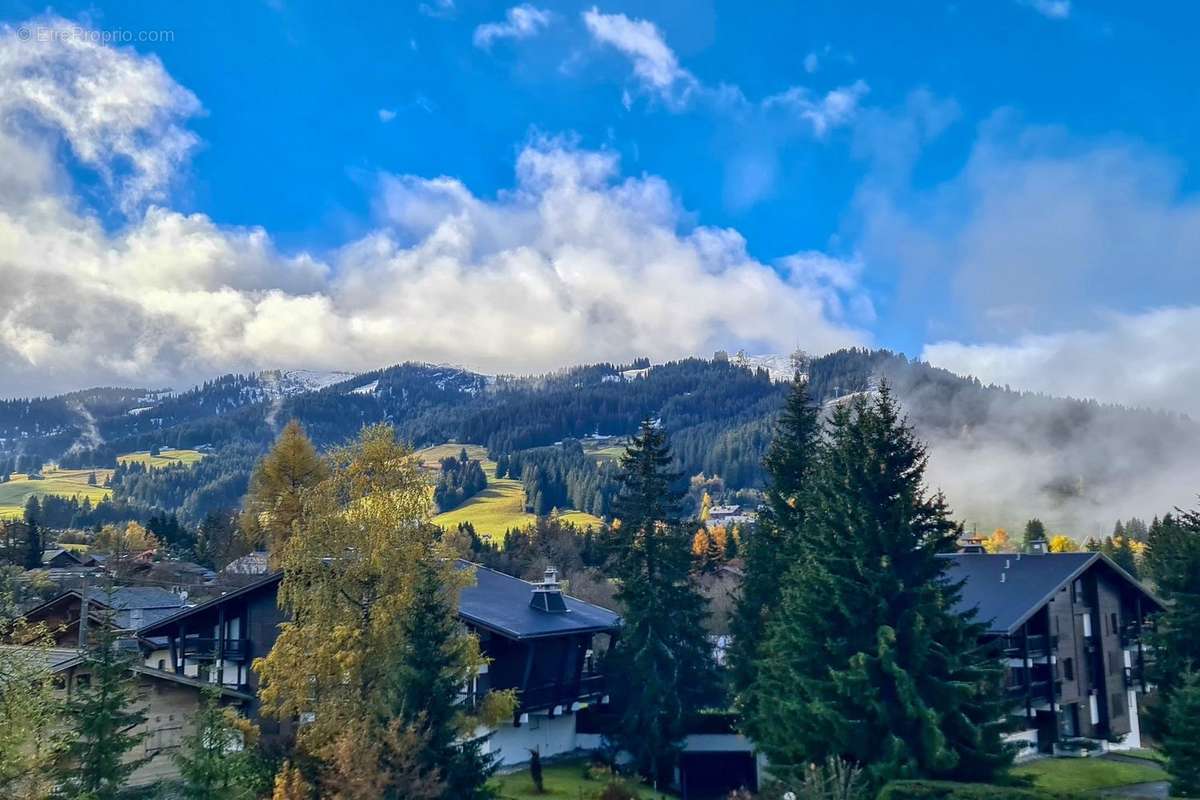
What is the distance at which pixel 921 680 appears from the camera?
2522 centimetres

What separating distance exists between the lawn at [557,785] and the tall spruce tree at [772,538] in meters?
6.32

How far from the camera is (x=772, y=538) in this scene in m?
37.8

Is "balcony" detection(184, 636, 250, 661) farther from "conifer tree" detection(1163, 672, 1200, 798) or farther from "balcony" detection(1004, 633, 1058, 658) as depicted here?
"conifer tree" detection(1163, 672, 1200, 798)

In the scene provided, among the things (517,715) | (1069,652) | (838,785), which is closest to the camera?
(838,785)

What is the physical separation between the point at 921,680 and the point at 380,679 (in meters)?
15.2

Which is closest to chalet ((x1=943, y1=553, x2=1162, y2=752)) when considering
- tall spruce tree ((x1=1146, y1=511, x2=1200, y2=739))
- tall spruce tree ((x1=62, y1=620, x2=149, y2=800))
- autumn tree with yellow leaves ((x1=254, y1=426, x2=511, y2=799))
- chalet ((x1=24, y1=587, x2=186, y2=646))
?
tall spruce tree ((x1=1146, y1=511, x2=1200, y2=739))

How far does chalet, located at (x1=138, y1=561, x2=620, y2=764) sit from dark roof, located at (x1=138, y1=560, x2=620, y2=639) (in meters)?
0.07

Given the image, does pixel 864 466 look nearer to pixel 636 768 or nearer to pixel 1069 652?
pixel 636 768

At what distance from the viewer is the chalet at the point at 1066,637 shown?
41.5 m

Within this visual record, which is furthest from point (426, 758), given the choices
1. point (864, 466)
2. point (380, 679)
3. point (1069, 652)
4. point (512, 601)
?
point (1069, 652)

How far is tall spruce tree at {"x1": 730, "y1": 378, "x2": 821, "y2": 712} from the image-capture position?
121 ft

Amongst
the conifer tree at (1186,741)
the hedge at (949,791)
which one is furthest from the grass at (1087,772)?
the hedge at (949,791)

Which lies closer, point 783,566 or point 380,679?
point 380,679

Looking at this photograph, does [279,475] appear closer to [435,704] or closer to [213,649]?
[213,649]
